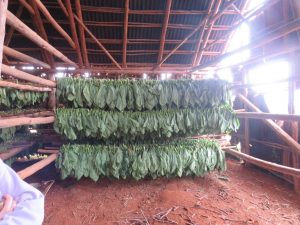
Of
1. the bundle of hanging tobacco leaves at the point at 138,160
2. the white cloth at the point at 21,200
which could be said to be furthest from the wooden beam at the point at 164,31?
the white cloth at the point at 21,200

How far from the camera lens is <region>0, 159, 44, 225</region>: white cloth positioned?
1.31 meters

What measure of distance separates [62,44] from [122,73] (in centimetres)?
218

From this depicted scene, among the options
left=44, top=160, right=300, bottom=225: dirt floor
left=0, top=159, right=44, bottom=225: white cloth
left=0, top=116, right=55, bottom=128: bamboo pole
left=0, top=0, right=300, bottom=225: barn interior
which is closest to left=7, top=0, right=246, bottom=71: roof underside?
left=0, top=0, right=300, bottom=225: barn interior

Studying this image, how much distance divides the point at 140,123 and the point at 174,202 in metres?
1.67

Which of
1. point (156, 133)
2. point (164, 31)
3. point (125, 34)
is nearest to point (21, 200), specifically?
point (156, 133)

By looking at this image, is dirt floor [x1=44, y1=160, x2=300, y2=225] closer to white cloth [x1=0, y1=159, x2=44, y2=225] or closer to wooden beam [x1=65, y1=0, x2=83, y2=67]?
white cloth [x1=0, y1=159, x2=44, y2=225]

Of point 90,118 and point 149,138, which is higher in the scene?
point 90,118

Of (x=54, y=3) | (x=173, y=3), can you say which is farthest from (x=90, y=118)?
(x=173, y=3)

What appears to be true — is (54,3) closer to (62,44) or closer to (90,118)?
(62,44)

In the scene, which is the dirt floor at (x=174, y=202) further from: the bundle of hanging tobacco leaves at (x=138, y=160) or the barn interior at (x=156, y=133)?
the bundle of hanging tobacco leaves at (x=138, y=160)

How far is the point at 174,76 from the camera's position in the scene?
8.16 m

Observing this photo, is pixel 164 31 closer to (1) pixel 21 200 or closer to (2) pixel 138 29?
(2) pixel 138 29

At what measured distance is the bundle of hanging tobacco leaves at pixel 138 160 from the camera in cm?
452

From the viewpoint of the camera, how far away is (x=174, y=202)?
4188mm
